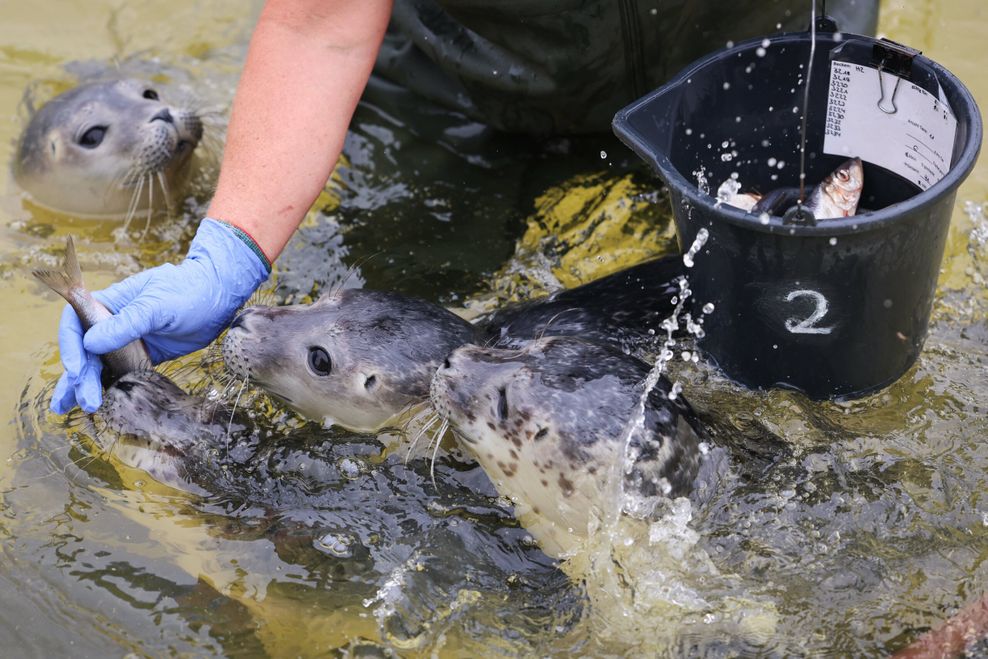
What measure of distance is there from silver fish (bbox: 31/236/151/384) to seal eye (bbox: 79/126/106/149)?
77.3 inches

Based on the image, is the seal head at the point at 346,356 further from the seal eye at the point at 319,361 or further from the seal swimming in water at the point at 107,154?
the seal swimming in water at the point at 107,154

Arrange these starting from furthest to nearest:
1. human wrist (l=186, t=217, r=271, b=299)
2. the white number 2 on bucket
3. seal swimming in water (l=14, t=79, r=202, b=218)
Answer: seal swimming in water (l=14, t=79, r=202, b=218)
human wrist (l=186, t=217, r=271, b=299)
the white number 2 on bucket

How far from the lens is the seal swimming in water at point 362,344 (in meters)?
3.24

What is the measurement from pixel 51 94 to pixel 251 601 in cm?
344

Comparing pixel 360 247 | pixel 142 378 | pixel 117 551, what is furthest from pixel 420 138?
pixel 117 551

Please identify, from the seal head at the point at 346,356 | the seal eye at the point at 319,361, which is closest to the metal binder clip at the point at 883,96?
the seal head at the point at 346,356

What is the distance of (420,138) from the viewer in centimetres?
462

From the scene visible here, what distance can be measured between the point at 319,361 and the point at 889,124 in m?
1.76

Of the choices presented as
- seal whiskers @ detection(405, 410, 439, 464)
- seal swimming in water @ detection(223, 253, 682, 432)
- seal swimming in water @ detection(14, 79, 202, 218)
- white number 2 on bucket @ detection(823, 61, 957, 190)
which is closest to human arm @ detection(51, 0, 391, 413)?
seal swimming in water @ detection(223, 253, 682, 432)

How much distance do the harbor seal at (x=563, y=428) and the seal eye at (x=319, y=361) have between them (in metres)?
0.39

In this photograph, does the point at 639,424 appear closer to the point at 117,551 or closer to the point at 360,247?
the point at 117,551

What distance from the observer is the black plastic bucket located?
2625 mm

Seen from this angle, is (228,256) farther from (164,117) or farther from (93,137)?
(93,137)

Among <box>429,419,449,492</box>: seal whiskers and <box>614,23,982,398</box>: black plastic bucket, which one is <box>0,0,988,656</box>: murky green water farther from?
<box>614,23,982,398</box>: black plastic bucket
